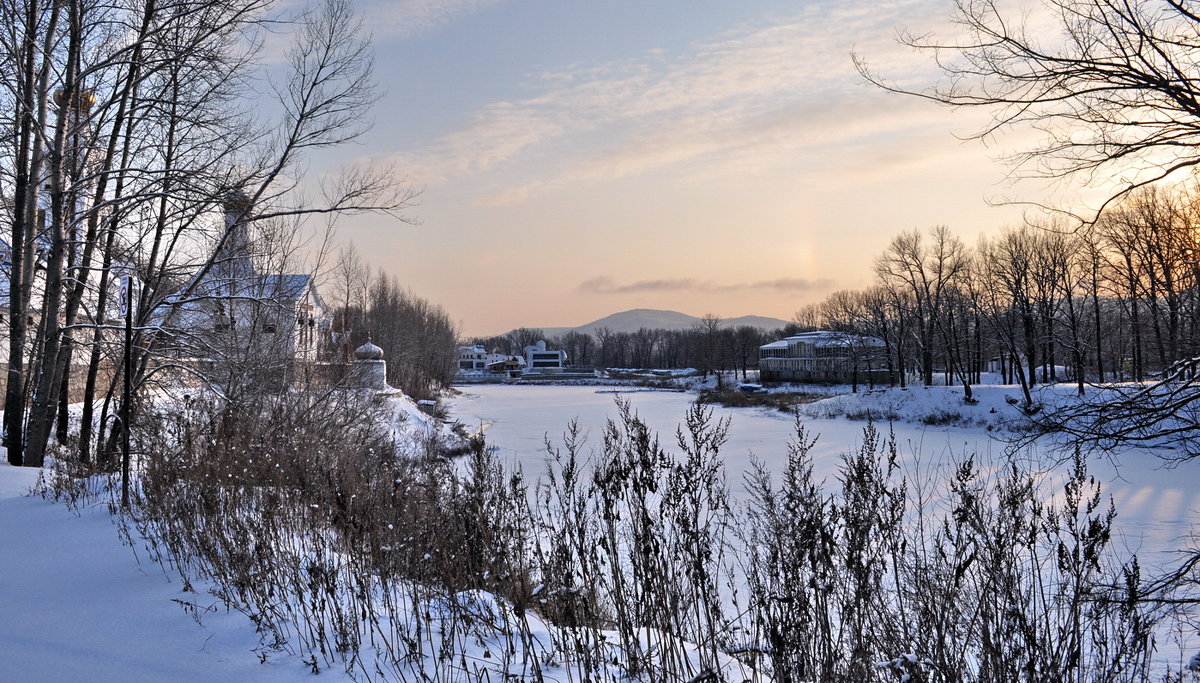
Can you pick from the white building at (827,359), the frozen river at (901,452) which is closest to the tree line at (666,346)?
the white building at (827,359)

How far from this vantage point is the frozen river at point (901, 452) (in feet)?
44.7

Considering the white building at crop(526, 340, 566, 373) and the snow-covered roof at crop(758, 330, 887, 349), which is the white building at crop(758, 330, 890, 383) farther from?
the white building at crop(526, 340, 566, 373)

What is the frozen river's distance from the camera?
13633 millimetres

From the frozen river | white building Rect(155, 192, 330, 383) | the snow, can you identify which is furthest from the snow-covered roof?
the snow

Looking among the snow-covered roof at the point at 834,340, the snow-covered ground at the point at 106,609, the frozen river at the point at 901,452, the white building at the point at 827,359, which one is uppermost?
the snow-covered roof at the point at 834,340

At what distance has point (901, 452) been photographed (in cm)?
1895

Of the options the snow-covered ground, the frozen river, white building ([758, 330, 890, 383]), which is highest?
white building ([758, 330, 890, 383])

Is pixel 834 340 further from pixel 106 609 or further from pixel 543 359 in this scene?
pixel 543 359

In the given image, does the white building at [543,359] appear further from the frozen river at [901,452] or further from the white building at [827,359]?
the frozen river at [901,452]

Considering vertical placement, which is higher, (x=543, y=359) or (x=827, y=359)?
(x=543, y=359)

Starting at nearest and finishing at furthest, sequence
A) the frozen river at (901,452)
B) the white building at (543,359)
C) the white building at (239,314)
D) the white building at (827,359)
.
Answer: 1. the white building at (239,314)
2. the frozen river at (901,452)
3. the white building at (827,359)
4. the white building at (543,359)

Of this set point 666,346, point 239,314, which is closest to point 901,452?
point 239,314

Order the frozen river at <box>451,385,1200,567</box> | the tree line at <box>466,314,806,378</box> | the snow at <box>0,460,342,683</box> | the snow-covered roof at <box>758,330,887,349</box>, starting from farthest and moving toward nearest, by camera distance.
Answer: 1. the tree line at <box>466,314,806,378</box>
2. the snow-covered roof at <box>758,330,887,349</box>
3. the frozen river at <box>451,385,1200,567</box>
4. the snow at <box>0,460,342,683</box>

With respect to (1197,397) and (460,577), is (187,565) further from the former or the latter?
(1197,397)
